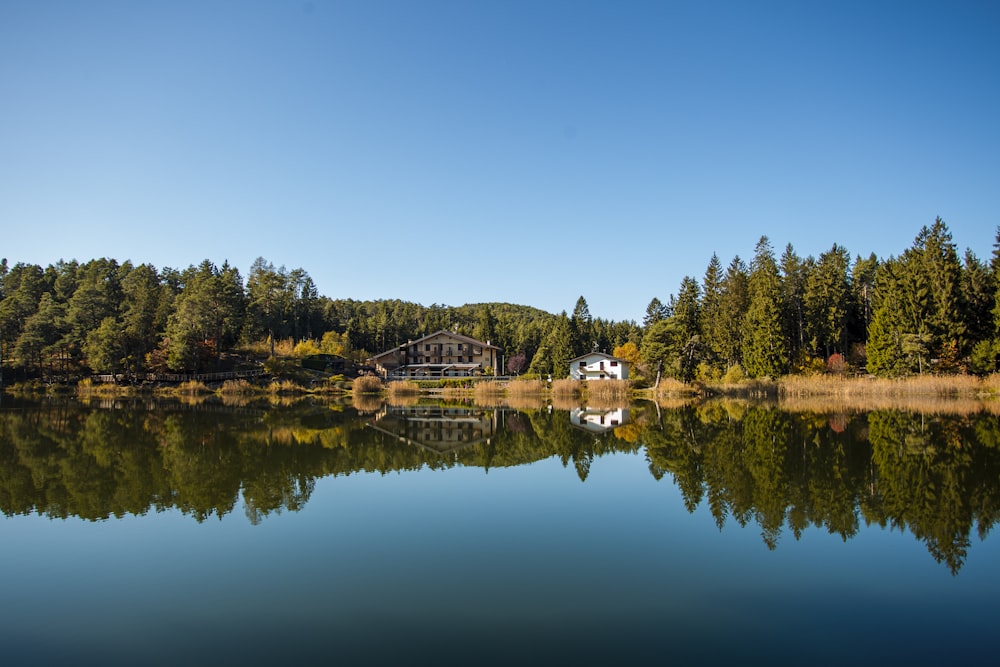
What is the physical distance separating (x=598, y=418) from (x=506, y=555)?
21.5 m

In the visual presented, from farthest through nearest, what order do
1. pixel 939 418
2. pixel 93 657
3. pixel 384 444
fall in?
pixel 939 418 < pixel 384 444 < pixel 93 657

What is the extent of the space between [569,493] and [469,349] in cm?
5143

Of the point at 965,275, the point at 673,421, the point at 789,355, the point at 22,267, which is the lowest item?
the point at 673,421

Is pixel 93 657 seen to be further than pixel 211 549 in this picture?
No

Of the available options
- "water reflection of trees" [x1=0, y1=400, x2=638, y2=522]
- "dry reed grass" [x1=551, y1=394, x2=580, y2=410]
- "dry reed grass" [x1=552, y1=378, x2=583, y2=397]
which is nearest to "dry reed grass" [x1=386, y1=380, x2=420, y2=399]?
"dry reed grass" [x1=552, y1=378, x2=583, y2=397]

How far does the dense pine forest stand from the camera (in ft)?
128

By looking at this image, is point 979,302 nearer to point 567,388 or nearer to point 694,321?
point 694,321

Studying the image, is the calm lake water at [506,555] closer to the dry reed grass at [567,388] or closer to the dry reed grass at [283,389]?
the dry reed grass at [567,388]

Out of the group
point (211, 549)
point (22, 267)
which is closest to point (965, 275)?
point (211, 549)

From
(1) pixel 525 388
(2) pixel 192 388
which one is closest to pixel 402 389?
(1) pixel 525 388

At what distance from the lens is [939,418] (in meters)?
23.2

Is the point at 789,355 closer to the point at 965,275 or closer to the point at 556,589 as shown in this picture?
the point at 965,275

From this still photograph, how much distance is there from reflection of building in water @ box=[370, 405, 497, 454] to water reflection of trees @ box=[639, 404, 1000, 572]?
22.5ft

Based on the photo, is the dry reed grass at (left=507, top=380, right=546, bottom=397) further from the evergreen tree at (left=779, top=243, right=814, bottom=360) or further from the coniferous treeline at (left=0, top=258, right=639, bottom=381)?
the coniferous treeline at (left=0, top=258, right=639, bottom=381)
